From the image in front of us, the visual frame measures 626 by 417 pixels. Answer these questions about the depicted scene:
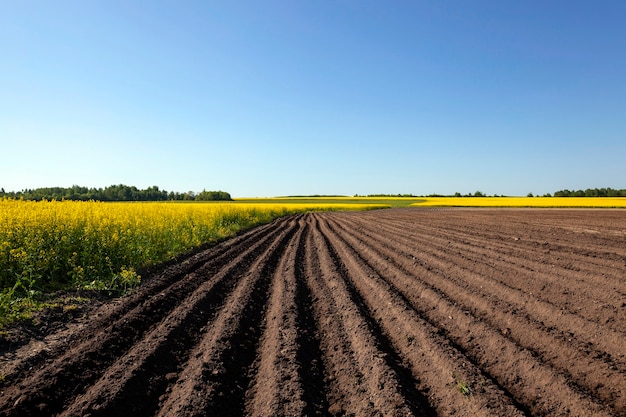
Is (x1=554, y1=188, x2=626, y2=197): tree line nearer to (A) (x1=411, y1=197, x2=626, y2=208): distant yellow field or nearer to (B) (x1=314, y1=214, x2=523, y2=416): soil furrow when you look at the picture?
(A) (x1=411, y1=197, x2=626, y2=208): distant yellow field

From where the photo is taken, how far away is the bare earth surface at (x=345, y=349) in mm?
3600

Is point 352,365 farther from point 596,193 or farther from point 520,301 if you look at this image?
point 596,193

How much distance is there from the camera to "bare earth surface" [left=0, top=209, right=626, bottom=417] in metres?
3.60

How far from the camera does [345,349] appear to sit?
4.91m

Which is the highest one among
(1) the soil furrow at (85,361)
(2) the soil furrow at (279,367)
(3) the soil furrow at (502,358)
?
(1) the soil furrow at (85,361)

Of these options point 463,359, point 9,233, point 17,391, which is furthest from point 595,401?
point 9,233

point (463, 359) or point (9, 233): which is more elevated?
point (9, 233)

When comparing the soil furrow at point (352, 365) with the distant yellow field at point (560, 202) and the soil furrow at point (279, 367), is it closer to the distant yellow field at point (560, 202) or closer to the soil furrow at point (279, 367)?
the soil furrow at point (279, 367)

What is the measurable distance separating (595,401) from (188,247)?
42.1 ft

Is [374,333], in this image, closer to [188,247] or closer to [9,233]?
[9,233]

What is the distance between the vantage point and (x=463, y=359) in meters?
4.52

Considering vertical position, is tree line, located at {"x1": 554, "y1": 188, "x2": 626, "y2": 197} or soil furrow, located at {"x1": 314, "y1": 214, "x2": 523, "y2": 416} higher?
tree line, located at {"x1": 554, "y1": 188, "x2": 626, "y2": 197}

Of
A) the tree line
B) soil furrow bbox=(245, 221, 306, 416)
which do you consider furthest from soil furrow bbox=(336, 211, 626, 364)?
the tree line

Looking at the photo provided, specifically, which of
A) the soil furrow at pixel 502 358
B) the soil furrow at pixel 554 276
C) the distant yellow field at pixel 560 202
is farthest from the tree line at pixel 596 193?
the soil furrow at pixel 502 358
